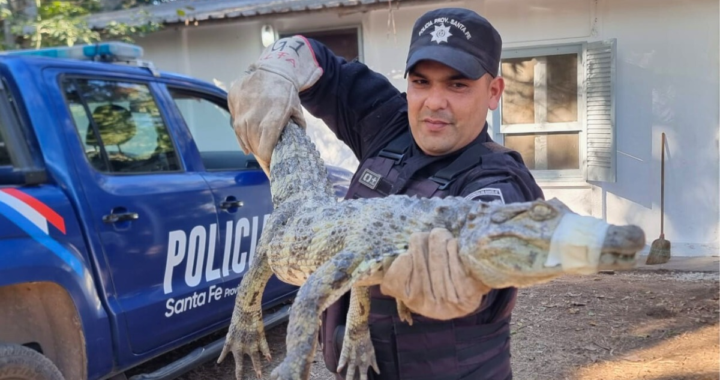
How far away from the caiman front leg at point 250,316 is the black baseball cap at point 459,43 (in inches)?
48.4

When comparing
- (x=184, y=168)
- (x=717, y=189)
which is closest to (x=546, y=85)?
(x=717, y=189)

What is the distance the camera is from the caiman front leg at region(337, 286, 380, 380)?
7.45 ft

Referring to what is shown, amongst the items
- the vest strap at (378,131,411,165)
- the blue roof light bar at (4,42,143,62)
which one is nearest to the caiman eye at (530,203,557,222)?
the vest strap at (378,131,411,165)

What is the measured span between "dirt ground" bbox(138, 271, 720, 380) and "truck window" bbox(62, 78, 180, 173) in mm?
1747

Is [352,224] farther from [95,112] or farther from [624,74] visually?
[624,74]

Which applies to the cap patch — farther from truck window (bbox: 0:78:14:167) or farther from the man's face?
truck window (bbox: 0:78:14:167)

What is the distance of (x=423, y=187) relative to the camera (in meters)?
2.26

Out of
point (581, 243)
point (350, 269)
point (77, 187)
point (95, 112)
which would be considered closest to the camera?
point (581, 243)

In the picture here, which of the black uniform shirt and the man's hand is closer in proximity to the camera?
the man's hand

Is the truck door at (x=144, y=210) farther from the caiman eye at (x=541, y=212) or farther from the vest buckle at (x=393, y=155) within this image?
the caiman eye at (x=541, y=212)

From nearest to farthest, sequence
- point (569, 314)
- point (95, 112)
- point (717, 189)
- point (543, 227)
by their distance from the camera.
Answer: point (543, 227)
point (95, 112)
point (569, 314)
point (717, 189)

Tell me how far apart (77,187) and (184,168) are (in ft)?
3.03

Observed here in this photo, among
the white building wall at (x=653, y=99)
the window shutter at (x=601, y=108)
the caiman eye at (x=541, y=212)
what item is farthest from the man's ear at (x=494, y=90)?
the white building wall at (x=653, y=99)

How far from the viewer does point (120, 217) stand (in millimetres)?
3566
